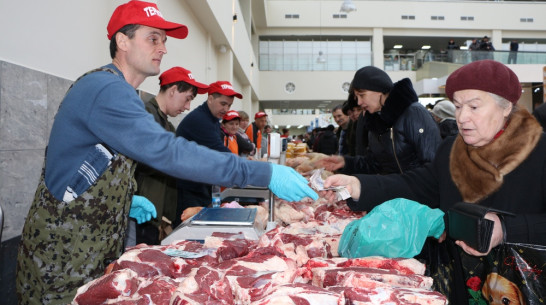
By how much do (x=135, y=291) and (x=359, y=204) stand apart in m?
1.30

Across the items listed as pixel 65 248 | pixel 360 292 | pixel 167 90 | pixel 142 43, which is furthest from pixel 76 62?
pixel 360 292

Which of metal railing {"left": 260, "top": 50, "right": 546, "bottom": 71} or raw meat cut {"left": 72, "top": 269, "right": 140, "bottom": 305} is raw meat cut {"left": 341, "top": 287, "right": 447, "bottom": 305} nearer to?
raw meat cut {"left": 72, "top": 269, "right": 140, "bottom": 305}

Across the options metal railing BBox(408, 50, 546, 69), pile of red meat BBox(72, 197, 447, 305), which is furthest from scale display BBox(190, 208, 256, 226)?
metal railing BBox(408, 50, 546, 69)

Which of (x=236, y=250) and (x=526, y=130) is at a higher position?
(x=526, y=130)

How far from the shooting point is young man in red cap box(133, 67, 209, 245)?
3.29 meters

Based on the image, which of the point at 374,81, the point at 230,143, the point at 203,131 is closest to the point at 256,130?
the point at 230,143

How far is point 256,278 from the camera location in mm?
1435

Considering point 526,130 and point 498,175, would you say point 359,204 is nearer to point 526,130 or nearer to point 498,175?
point 498,175

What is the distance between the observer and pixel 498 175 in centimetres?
181

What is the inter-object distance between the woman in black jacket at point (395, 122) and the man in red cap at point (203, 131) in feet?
4.96

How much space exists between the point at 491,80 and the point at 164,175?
246 centimetres

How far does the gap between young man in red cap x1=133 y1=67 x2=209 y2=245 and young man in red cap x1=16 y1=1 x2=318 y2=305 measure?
136cm

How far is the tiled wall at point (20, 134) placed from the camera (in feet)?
7.57

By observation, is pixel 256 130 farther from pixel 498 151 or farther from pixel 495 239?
pixel 495 239
